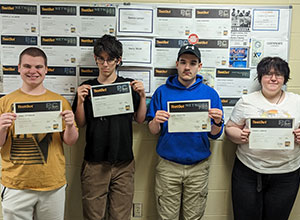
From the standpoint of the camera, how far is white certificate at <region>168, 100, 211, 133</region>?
1.65 meters

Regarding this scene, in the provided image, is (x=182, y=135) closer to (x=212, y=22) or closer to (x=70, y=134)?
(x=70, y=134)

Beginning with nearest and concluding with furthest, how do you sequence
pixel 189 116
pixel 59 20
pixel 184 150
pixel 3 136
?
pixel 3 136, pixel 189 116, pixel 184 150, pixel 59 20

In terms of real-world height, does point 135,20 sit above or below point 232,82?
above

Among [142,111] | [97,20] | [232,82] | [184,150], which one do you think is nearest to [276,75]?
[232,82]

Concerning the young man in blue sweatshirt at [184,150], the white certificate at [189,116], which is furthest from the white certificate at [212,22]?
the white certificate at [189,116]

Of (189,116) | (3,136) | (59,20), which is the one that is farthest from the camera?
→ (59,20)

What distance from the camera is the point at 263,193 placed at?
1841 millimetres

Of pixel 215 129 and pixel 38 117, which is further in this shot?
pixel 215 129

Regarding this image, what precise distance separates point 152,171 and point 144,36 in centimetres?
108

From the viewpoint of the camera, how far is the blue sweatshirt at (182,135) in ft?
5.87

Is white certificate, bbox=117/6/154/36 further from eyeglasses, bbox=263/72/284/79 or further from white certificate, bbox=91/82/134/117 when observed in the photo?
eyeglasses, bbox=263/72/284/79

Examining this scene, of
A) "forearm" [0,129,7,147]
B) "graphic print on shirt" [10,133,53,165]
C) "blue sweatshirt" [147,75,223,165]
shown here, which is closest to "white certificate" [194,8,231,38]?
"blue sweatshirt" [147,75,223,165]

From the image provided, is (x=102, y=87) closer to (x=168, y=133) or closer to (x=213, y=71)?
(x=168, y=133)

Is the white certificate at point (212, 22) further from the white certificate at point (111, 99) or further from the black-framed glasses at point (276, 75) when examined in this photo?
the white certificate at point (111, 99)
